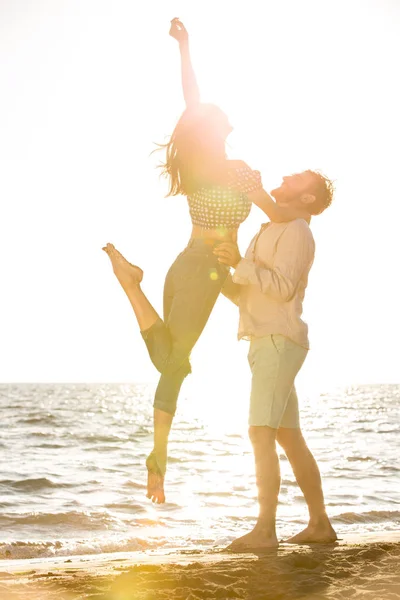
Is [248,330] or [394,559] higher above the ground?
[248,330]

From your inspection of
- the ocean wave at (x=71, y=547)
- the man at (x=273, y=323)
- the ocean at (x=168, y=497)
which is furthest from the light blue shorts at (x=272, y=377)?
the ocean wave at (x=71, y=547)

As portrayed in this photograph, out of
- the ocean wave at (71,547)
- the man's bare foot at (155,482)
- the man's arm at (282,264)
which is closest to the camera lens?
the man's bare foot at (155,482)

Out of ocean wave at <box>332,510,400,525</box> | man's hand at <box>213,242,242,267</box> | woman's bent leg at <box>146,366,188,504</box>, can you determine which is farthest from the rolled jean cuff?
ocean wave at <box>332,510,400,525</box>

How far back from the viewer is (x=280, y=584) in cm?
373

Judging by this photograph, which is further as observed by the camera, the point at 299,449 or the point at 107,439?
the point at 107,439

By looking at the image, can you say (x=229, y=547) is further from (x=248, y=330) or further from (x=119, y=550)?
(x=119, y=550)

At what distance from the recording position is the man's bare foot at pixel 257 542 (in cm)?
475

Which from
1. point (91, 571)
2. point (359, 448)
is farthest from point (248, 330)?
point (359, 448)

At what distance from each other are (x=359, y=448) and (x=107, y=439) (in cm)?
772

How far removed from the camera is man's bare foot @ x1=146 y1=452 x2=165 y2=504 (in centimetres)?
437

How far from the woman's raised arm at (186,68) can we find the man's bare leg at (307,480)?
234 cm

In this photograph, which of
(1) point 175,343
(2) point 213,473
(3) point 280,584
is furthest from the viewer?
(2) point 213,473

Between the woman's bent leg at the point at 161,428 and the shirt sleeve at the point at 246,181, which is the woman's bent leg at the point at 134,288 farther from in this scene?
the shirt sleeve at the point at 246,181

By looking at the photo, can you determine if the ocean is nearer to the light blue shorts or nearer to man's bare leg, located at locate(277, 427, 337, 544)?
man's bare leg, located at locate(277, 427, 337, 544)
